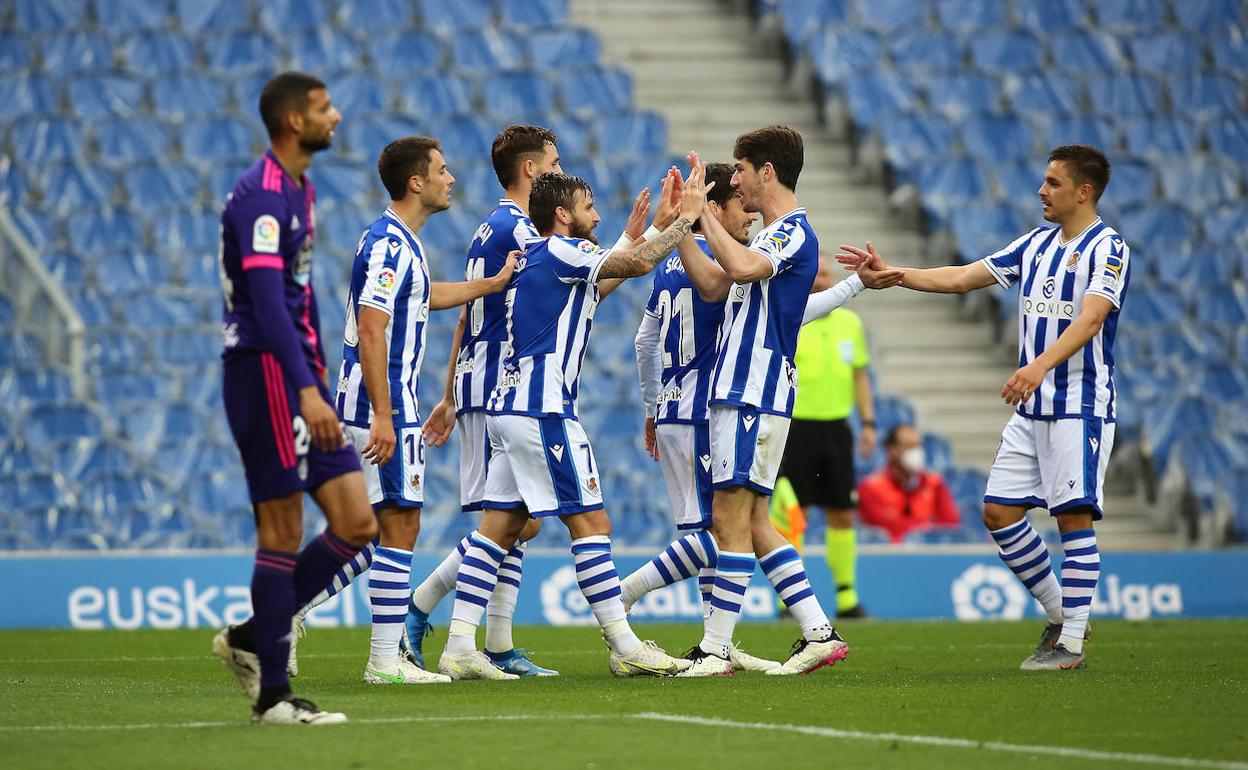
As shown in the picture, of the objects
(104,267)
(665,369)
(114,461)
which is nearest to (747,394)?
(665,369)

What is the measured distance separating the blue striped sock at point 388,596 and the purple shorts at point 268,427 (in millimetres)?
1687

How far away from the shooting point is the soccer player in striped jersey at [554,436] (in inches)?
295

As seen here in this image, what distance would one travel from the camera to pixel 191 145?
16578 millimetres

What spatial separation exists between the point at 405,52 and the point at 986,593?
8281mm

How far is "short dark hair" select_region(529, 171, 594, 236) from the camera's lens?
307 inches

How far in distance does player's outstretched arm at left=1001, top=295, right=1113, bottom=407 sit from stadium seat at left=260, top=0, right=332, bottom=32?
11.5 m

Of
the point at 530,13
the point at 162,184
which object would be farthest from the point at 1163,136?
the point at 162,184

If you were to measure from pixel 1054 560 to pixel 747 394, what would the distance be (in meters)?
6.47

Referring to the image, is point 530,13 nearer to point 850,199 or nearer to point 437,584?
point 850,199

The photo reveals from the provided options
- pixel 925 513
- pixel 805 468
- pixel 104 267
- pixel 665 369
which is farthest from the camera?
pixel 104 267

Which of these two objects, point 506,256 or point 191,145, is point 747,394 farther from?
point 191,145

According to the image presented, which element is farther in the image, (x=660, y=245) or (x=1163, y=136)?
(x=1163, y=136)

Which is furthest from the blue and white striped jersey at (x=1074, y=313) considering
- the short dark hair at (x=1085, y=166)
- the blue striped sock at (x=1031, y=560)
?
the blue striped sock at (x=1031, y=560)

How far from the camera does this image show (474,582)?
25.1ft
